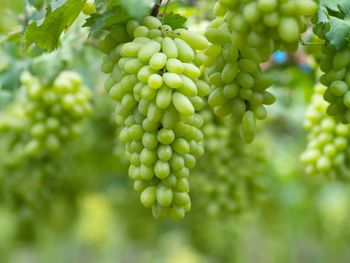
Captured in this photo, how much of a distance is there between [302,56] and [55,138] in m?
0.89

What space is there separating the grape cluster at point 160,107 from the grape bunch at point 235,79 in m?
0.02

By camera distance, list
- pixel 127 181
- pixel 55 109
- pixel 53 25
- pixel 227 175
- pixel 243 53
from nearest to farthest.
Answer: pixel 243 53
pixel 53 25
pixel 55 109
pixel 227 175
pixel 127 181

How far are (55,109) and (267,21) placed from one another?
1.06 metres

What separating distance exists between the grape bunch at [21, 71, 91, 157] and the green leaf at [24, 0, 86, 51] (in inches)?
27.3

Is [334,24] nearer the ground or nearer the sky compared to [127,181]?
nearer the sky

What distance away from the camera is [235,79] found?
0.97 meters

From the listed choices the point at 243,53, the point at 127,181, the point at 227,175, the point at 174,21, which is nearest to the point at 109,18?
the point at 174,21

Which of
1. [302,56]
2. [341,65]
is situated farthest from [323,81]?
[302,56]

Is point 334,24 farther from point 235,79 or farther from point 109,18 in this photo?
point 109,18

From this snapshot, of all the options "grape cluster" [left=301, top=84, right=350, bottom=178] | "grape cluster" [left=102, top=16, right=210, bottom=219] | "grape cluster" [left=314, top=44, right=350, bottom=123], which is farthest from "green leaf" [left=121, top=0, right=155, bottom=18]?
"grape cluster" [left=301, top=84, right=350, bottom=178]

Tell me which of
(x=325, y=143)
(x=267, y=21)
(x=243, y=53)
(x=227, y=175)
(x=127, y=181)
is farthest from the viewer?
(x=127, y=181)

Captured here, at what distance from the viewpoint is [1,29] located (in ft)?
7.75

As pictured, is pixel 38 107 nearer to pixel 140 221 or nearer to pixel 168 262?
pixel 140 221

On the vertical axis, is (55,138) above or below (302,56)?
above
